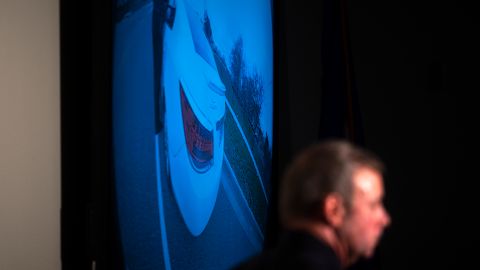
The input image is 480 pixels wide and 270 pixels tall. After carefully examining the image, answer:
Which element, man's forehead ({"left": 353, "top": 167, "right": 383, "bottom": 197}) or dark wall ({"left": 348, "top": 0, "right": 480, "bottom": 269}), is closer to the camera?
man's forehead ({"left": 353, "top": 167, "right": 383, "bottom": 197})

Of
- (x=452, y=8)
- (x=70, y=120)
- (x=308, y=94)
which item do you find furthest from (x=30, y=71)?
(x=452, y=8)

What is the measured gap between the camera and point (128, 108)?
1.39 meters

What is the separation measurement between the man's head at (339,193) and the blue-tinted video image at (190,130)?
2.12 ft

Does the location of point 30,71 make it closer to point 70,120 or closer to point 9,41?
point 9,41

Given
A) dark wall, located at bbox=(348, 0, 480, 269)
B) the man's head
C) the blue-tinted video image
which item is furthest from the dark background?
the man's head

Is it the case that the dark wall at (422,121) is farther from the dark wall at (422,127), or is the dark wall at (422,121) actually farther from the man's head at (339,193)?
the man's head at (339,193)

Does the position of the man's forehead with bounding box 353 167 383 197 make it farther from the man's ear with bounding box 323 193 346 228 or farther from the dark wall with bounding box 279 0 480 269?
the dark wall with bounding box 279 0 480 269

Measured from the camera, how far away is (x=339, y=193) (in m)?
0.80

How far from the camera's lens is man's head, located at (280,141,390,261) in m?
0.81

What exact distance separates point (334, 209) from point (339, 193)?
33 millimetres

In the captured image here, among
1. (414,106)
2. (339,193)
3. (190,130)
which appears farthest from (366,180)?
(414,106)

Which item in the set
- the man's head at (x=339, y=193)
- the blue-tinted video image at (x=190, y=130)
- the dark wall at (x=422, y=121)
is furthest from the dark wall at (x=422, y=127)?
the man's head at (x=339, y=193)

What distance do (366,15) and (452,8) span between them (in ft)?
1.50

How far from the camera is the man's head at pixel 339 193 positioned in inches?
31.7
